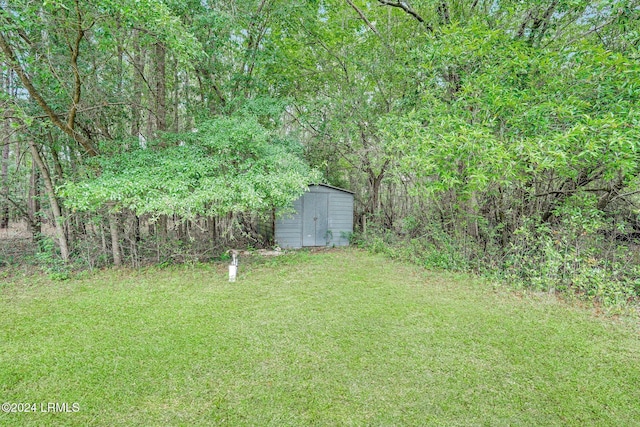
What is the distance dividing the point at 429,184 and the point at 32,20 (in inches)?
219

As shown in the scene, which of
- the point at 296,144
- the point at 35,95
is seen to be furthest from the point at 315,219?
the point at 35,95

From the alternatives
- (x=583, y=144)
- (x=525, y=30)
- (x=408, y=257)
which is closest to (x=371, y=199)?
(x=408, y=257)

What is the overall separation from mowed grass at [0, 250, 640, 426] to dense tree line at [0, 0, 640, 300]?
1.23 m

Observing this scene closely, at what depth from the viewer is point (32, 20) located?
3.54 meters

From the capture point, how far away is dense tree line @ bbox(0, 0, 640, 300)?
11.8ft

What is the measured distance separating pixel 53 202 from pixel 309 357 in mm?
5031

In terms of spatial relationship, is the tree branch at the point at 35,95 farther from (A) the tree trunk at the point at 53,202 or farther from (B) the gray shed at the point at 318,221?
(B) the gray shed at the point at 318,221

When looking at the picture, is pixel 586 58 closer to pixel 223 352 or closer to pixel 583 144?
pixel 583 144

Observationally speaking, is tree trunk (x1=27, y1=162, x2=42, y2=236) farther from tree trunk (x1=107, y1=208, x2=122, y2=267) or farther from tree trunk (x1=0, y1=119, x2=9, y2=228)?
tree trunk (x1=107, y1=208, x2=122, y2=267)

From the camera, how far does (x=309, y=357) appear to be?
2516 mm

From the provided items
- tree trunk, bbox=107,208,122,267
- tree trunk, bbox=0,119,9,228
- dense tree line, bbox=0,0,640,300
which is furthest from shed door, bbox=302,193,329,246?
tree trunk, bbox=0,119,9,228

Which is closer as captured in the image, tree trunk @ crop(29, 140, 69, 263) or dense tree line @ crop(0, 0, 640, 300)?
dense tree line @ crop(0, 0, 640, 300)

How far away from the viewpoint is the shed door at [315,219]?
7770 mm

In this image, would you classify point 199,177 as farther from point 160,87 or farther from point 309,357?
point 309,357
